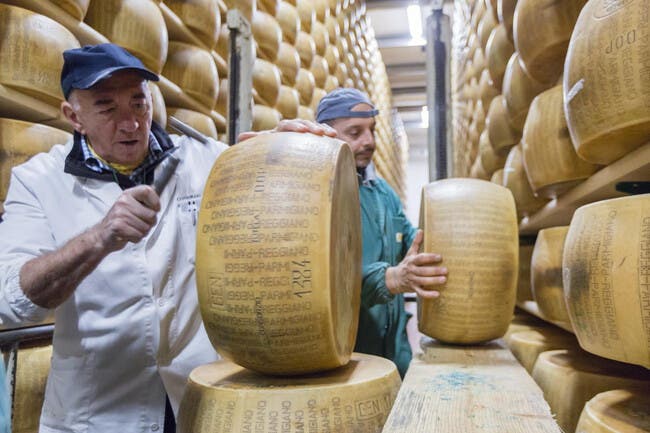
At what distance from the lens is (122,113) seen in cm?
110

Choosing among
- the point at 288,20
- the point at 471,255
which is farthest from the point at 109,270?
the point at 288,20

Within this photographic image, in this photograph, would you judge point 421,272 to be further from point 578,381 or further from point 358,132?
point 358,132

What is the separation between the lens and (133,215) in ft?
2.70

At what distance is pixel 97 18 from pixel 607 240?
149 cm

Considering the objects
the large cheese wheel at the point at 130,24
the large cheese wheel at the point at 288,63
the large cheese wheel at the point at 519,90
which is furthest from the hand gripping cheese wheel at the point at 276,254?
the large cheese wheel at the point at 288,63

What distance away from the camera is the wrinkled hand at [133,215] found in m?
0.82

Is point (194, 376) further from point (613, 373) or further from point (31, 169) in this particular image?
point (613, 373)

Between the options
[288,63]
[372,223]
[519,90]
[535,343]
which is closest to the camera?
[535,343]

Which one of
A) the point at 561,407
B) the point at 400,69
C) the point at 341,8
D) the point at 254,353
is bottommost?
the point at 561,407

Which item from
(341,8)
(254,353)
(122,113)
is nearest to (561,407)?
(254,353)

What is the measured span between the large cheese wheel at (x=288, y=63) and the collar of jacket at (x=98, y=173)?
2200 mm

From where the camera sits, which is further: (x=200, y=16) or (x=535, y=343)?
(x=200, y=16)

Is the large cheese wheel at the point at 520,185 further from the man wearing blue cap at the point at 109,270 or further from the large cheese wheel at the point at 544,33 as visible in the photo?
the man wearing blue cap at the point at 109,270

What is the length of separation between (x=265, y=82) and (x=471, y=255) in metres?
2.02
